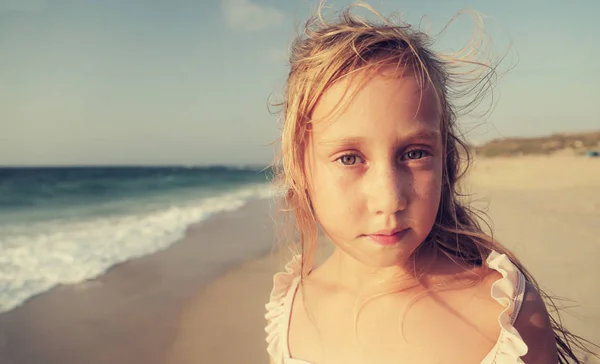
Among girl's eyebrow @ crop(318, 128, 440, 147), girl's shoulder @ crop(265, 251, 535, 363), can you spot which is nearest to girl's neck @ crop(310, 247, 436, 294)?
girl's shoulder @ crop(265, 251, 535, 363)

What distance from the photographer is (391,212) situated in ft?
4.19

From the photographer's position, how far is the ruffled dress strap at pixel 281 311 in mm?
1773

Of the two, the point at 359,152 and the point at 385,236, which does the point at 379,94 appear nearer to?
the point at 359,152

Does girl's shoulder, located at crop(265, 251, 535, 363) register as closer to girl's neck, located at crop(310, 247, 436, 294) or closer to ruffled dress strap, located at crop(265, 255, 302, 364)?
ruffled dress strap, located at crop(265, 255, 302, 364)

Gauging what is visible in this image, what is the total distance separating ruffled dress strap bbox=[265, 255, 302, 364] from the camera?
177 centimetres

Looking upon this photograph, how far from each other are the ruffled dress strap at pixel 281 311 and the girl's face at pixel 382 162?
584mm

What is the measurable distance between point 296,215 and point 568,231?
17.5 feet

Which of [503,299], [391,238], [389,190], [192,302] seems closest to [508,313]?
[503,299]

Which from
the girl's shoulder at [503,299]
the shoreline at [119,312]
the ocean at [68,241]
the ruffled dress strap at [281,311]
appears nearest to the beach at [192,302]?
the shoreline at [119,312]

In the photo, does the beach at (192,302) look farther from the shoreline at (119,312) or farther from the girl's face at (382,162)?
the girl's face at (382,162)

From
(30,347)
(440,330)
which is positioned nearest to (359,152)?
(440,330)

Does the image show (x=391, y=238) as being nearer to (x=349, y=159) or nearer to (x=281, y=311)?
(x=349, y=159)

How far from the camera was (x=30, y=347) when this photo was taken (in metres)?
3.25

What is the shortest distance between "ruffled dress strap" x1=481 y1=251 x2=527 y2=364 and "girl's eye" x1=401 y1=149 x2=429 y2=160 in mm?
446
